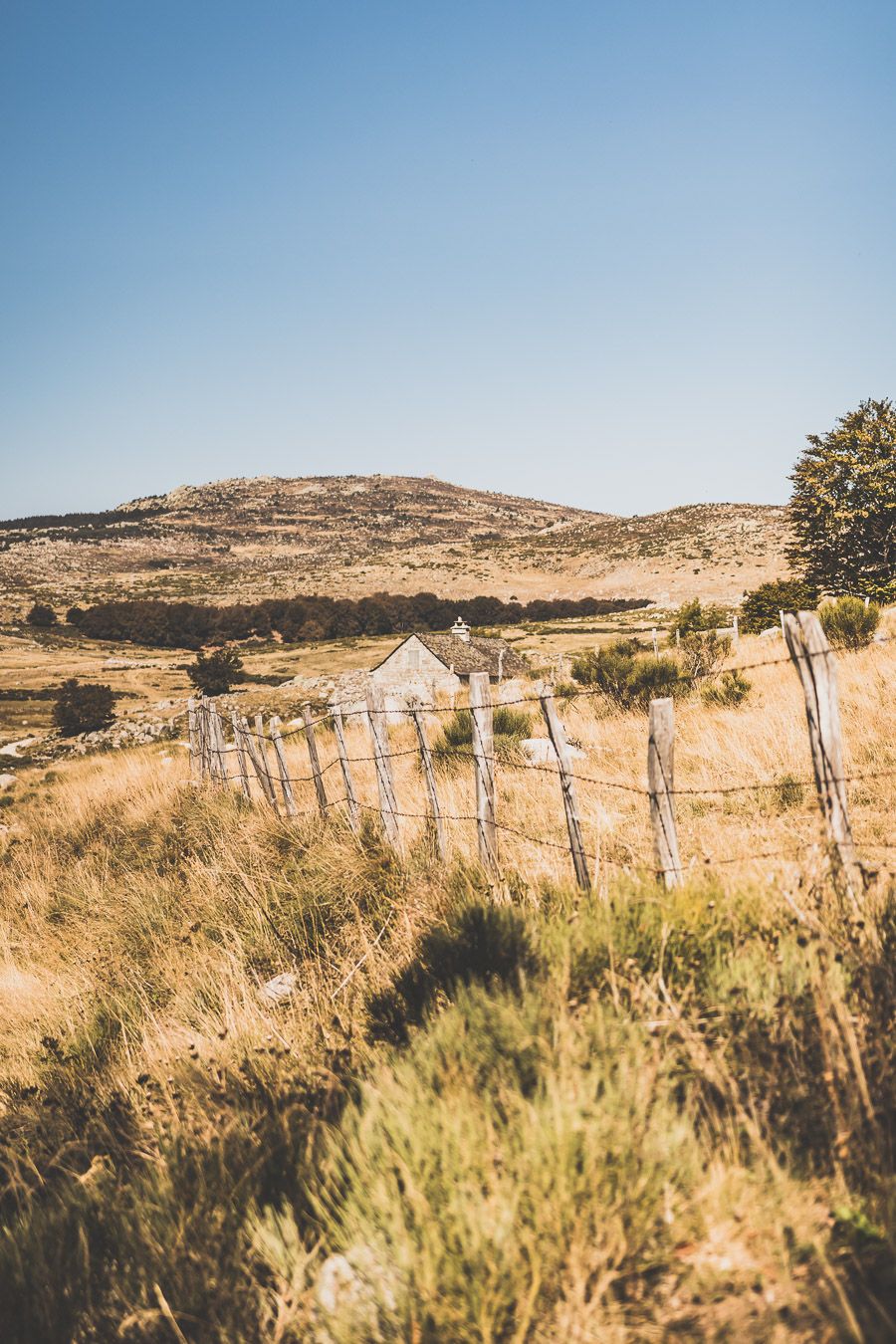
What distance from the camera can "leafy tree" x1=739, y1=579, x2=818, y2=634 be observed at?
957 inches

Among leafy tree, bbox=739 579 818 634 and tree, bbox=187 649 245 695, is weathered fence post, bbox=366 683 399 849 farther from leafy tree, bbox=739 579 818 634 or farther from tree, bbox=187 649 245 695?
tree, bbox=187 649 245 695

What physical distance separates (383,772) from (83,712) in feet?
126

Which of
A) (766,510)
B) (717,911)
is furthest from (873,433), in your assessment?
(766,510)

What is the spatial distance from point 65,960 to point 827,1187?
5.86 metres

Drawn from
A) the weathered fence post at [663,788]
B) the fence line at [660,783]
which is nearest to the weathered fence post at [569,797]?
the fence line at [660,783]

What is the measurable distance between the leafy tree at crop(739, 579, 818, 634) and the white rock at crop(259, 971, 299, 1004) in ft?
77.7

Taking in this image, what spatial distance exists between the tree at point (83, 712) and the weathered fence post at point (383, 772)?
36067 millimetres

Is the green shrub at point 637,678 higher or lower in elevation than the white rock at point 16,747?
higher

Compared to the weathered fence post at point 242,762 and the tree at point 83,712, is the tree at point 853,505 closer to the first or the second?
the weathered fence post at point 242,762

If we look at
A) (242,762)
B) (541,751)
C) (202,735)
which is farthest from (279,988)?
(202,735)

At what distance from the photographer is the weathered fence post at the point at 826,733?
3209 mm

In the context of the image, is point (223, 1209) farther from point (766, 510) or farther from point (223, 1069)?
point (766, 510)

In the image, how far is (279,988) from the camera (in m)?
4.16

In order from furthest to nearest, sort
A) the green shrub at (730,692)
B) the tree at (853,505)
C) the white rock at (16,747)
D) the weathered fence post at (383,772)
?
the white rock at (16,747)
the tree at (853,505)
the green shrub at (730,692)
the weathered fence post at (383,772)
